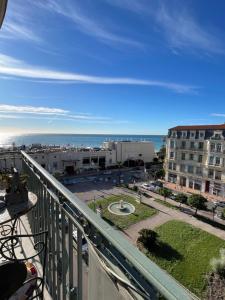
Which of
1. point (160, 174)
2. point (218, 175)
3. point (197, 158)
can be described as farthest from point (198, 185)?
point (160, 174)

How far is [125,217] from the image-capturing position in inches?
695

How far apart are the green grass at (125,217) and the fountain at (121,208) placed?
383mm

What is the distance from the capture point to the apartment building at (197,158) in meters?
24.5

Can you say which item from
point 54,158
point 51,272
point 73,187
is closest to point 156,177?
point 73,187

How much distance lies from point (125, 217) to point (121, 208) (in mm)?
2234

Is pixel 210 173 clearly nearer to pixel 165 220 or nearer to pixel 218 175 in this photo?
pixel 218 175

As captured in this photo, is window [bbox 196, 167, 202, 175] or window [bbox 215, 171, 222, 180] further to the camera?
window [bbox 196, 167, 202, 175]

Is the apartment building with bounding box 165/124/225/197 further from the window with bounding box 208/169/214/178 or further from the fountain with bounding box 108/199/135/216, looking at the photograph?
the fountain with bounding box 108/199/135/216

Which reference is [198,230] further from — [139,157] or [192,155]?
[139,157]

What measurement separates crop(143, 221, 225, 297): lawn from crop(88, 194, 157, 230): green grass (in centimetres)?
209

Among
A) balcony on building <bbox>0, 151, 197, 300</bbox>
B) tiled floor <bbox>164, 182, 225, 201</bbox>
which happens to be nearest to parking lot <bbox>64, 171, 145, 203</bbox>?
tiled floor <bbox>164, 182, 225, 201</bbox>

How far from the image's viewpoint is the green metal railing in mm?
776

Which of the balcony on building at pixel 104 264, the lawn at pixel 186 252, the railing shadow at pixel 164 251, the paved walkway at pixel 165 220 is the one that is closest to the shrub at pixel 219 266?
the lawn at pixel 186 252

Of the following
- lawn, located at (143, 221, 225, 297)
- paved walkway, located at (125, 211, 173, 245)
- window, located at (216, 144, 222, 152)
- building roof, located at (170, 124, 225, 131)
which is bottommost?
lawn, located at (143, 221, 225, 297)
